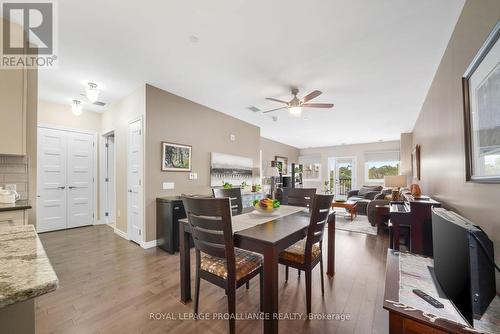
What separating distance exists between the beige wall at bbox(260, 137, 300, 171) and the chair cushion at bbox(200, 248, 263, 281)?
5.97 meters

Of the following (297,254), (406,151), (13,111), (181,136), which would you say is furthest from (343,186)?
(13,111)

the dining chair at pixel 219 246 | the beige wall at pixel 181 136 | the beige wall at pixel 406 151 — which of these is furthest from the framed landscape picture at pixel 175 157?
the beige wall at pixel 406 151

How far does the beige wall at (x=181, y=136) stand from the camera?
3.35 m

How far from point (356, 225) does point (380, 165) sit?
4833mm

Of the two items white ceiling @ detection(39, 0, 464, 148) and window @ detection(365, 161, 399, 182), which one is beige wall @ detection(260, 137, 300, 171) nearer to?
window @ detection(365, 161, 399, 182)

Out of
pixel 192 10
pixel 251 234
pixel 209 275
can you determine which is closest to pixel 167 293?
pixel 209 275

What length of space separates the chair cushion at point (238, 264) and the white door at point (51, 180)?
13.9 feet

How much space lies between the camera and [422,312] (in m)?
0.91

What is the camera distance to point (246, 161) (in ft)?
17.9

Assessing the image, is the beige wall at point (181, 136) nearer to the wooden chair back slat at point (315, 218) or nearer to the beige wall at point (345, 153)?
the wooden chair back slat at point (315, 218)

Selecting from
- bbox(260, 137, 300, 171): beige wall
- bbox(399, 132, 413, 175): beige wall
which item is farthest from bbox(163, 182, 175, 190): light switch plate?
bbox(399, 132, 413, 175): beige wall

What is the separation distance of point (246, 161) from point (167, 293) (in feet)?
12.4

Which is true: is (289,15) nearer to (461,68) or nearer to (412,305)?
(461,68)

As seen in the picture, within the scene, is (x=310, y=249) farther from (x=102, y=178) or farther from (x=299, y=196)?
(x=102, y=178)
